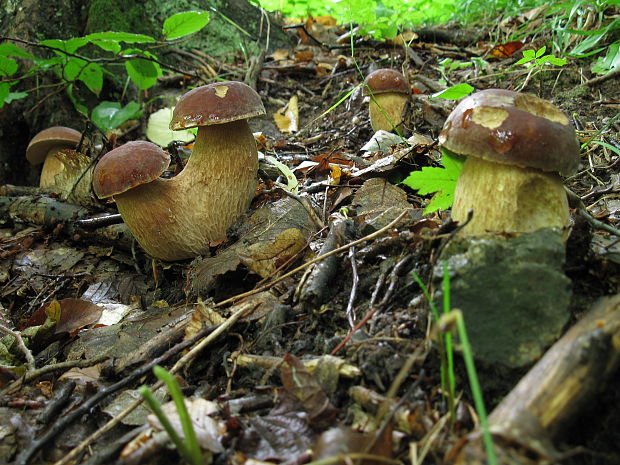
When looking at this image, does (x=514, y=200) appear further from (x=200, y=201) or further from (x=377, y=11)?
(x=377, y=11)

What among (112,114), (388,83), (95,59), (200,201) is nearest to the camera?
(200,201)

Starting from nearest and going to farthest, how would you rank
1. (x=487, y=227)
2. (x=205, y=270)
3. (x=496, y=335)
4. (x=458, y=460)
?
(x=458, y=460) → (x=496, y=335) → (x=487, y=227) → (x=205, y=270)

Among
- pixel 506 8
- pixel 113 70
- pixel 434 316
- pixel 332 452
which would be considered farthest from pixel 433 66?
pixel 332 452

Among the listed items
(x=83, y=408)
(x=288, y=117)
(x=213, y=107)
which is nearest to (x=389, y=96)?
(x=288, y=117)

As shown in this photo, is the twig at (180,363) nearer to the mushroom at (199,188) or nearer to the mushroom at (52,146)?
the mushroom at (199,188)

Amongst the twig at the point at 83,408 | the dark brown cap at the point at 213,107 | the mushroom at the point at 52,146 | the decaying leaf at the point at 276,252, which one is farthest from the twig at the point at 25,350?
the mushroom at the point at 52,146

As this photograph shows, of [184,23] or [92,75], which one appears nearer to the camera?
[184,23]

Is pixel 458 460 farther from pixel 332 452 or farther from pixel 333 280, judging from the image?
pixel 333 280
